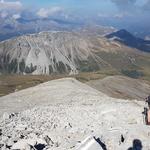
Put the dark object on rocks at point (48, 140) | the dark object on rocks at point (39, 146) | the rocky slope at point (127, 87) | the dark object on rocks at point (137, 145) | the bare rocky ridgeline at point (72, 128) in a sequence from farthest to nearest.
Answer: the rocky slope at point (127, 87)
the dark object on rocks at point (48, 140)
the dark object on rocks at point (39, 146)
the bare rocky ridgeline at point (72, 128)
the dark object on rocks at point (137, 145)

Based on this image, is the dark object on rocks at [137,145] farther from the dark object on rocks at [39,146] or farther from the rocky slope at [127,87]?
the rocky slope at [127,87]

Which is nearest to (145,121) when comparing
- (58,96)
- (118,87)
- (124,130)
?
(124,130)

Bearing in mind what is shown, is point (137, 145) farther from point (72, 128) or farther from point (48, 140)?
point (72, 128)

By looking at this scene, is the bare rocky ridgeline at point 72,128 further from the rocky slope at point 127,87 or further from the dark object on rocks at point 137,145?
the rocky slope at point 127,87

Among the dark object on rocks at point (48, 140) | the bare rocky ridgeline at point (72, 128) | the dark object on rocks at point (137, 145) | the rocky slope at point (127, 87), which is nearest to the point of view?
the dark object on rocks at point (137, 145)

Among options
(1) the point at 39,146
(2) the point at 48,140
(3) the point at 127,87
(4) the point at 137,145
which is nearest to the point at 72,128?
(2) the point at 48,140

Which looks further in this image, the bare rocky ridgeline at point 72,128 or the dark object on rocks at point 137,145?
the bare rocky ridgeline at point 72,128

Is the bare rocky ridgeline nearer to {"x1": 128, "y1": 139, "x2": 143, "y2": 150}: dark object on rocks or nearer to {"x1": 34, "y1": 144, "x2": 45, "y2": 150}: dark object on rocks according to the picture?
{"x1": 34, "y1": 144, "x2": 45, "y2": 150}: dark object on rocks

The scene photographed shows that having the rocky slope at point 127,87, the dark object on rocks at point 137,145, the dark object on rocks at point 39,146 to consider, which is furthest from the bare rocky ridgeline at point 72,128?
the rocky slope at point 127,87

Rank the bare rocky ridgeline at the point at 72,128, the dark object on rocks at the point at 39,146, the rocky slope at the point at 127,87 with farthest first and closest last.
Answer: the rocky slope at the point at 127,87 < the dark object on rocks at the point at 39,146 < the bare rocky ridgeline at the point at 72,128

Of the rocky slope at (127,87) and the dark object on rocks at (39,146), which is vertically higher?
the dark object on rocks at (39,146)

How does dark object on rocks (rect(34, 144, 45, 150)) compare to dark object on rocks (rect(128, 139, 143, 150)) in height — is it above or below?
below

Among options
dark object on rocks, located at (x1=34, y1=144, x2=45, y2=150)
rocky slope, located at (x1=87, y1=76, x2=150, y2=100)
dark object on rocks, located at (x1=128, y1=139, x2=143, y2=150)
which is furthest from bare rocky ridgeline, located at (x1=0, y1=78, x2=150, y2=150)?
rocky slope, located at (x1=87, y1=76, x2=150, y2=100)
